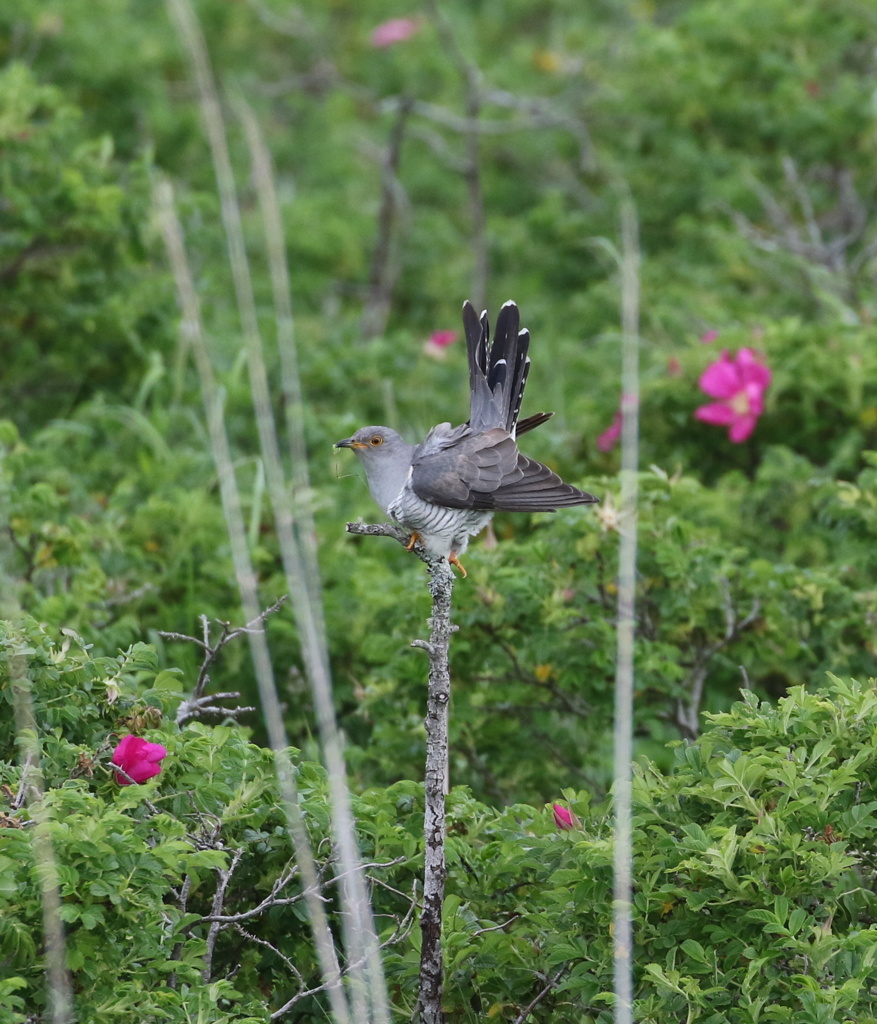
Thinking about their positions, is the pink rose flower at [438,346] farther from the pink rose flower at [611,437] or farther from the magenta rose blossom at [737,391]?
the magenta rose blossom at [737,391]

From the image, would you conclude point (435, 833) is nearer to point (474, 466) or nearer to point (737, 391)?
point (474, 466)

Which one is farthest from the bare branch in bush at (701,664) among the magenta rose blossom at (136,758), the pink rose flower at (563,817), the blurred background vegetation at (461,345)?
the magenta rose blossom at (136,758)

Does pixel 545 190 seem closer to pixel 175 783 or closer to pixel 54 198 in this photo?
pixel 54 198

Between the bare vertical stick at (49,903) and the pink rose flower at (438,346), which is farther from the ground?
the bare vertical stick at (49,903)

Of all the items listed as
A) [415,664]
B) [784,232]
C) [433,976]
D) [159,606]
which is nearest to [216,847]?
[433,976]

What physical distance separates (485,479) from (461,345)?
4.58 metres

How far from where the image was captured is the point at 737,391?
16.1 ft

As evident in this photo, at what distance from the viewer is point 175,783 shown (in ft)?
8.75

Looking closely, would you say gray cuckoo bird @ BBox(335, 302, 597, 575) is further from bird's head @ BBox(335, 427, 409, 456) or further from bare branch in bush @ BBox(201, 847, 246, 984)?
bare branch in bush @ BBox(201, 847, 246, 984)

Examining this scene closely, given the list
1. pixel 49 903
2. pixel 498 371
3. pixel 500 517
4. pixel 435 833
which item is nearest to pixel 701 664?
pixel 498 371

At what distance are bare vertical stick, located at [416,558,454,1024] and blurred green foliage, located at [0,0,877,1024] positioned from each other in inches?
2.9

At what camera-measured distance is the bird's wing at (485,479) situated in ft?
9.71

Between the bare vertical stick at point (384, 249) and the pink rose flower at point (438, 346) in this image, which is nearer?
the pink rose flower at point (438, 346)

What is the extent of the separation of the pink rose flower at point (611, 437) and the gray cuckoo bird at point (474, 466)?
1734 millimetres
